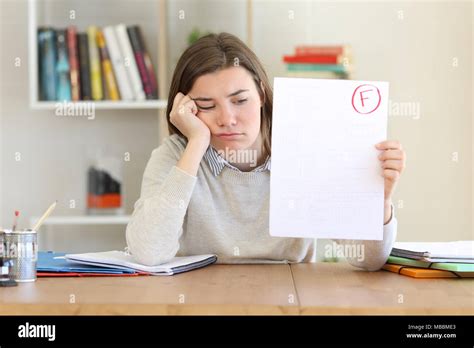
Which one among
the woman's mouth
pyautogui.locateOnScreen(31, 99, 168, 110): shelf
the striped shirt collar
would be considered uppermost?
pyautogui.locateOnScreen(31, 99, 168, 110): shelf

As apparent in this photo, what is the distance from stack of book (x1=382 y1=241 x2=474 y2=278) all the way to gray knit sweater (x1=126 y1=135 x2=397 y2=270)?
6cm

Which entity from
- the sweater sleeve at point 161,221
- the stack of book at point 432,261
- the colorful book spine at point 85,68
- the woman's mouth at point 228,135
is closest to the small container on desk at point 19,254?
the sweater sleeve at point 161,221

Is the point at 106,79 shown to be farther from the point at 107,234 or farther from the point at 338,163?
the point at 338,163

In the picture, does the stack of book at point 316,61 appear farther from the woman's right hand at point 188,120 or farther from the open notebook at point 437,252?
the open notebook at point 437,252

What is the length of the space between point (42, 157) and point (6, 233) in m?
A: 2.12

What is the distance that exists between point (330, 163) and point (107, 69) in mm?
1904

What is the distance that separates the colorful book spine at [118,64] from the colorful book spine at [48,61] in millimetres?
236

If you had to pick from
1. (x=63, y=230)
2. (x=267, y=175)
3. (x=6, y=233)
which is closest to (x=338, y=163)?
(x=267, y=175)

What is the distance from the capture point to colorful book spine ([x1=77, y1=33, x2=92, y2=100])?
3.33m

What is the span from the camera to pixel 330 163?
159cm

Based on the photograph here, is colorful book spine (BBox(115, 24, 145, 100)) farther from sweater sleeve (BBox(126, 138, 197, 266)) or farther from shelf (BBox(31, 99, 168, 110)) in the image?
sweater sleeve (BBox(126, 138, 197, 266))

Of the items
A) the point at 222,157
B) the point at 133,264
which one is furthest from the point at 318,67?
the point at 133,264

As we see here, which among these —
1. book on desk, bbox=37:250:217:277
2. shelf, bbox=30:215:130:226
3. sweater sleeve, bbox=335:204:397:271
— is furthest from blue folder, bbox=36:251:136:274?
shelf, bbox=30:215:130:226
